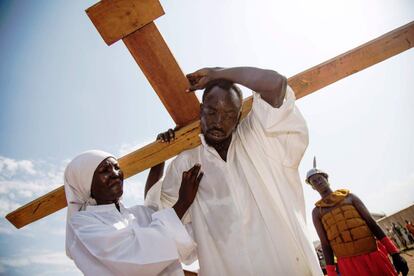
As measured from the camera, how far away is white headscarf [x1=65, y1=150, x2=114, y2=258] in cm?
251

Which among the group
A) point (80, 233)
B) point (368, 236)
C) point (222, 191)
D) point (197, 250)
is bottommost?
point (368, 236)

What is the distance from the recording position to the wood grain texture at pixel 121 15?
6.84ft

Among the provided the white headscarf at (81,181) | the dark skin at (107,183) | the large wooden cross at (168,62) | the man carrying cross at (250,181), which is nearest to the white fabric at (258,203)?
the man carrying cross at (250,181)

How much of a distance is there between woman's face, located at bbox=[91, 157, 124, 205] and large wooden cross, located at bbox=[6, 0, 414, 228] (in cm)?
15

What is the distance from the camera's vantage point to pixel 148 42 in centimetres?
226

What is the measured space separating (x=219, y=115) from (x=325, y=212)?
3414 mm

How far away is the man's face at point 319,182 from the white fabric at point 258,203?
3299 mm

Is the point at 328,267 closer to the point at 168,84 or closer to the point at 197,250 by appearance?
the point at 197,250

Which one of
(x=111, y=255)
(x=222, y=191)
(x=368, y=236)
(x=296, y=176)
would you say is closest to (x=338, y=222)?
(x=368, y=236)

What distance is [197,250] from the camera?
2.03m

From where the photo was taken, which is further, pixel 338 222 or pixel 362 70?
pixel 338 222

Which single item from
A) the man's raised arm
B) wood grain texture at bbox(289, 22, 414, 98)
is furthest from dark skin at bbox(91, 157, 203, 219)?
wood grain texture at bbox(289, 22, 414, 98)

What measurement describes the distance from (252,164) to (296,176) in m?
0.35

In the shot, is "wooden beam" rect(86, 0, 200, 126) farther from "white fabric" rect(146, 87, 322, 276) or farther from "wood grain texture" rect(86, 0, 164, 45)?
"white fabric" rect(146, 87, 322, 276)
